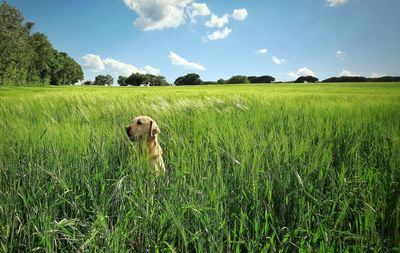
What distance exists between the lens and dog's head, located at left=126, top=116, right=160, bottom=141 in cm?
274

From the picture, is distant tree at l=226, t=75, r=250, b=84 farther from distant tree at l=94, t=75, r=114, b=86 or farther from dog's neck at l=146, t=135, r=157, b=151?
distant tree at l=94, t=75, r=114, b=86

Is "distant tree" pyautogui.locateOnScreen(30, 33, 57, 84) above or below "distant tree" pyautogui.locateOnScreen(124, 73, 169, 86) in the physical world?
above

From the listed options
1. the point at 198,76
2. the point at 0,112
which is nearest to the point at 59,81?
the point at 198,76

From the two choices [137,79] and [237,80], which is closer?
[237,80]

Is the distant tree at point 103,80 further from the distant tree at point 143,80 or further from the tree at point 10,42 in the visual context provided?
the tree at point 10,42

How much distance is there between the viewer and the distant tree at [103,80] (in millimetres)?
112375

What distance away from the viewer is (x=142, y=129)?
9.25 ft

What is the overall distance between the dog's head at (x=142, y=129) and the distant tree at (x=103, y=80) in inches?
4562

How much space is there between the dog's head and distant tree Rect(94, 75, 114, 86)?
116 meters

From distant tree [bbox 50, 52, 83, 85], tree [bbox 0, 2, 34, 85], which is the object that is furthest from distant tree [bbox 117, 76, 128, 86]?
tree [bbox 0, 2, 34, 85]

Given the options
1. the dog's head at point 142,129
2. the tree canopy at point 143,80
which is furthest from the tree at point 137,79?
the dog's head at point 142,129

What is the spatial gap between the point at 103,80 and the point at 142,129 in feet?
386

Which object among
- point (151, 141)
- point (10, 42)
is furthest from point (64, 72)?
point (151, 141)

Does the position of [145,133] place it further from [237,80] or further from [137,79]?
[137,79]
